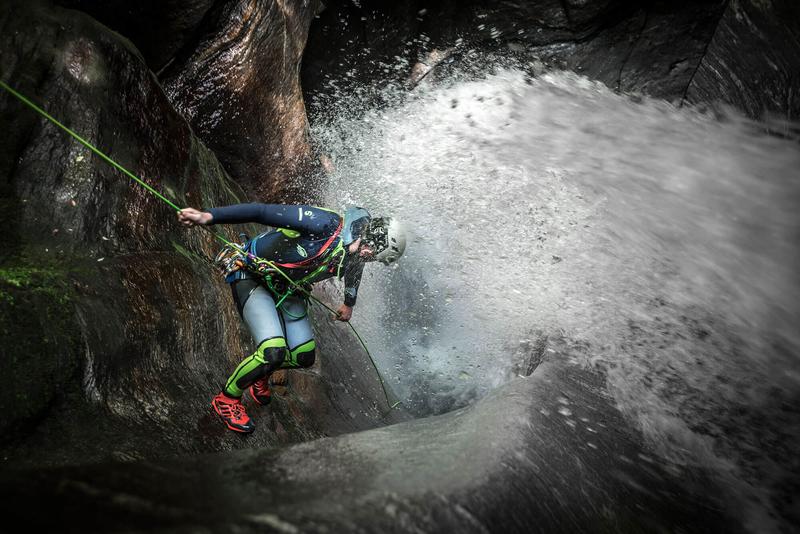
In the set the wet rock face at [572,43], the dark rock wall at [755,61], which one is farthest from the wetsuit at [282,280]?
the dark rock wall at [755,61]

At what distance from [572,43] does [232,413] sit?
27.5ft

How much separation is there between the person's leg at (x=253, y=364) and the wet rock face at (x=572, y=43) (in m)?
6.41

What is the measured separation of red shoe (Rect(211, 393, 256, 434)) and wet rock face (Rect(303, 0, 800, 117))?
6912 mm

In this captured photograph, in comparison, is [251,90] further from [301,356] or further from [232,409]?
[232,409]

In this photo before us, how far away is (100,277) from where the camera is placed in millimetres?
3840

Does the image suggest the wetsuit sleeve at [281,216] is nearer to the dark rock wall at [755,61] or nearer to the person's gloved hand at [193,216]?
the person's gloved hand at [193,216]

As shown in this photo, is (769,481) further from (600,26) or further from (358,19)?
(358,19)

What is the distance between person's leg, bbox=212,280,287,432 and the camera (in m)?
4.03

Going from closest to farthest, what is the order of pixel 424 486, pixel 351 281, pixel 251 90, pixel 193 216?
pixel 424 486, pixel 193 216, pixel 351 281, pixel 251 90

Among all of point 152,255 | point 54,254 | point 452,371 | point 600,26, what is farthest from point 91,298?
point 600,26

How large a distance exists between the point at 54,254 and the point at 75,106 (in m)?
1.41

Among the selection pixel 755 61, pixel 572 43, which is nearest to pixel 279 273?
pixel 572 43

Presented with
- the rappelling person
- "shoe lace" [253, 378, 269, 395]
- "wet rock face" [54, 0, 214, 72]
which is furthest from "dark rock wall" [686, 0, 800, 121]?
"shoe lace" [253, 378, 269, 395]

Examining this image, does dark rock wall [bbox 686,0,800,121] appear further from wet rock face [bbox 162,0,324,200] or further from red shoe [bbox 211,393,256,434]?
red shoe [bbox 211,393,256,434]
